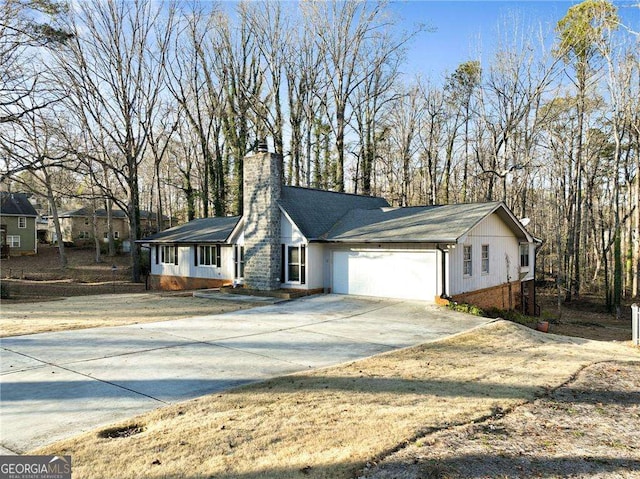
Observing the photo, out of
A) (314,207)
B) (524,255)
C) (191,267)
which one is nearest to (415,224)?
(314,207)

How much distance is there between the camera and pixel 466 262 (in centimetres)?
1641

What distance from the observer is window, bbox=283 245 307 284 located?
58.2ft

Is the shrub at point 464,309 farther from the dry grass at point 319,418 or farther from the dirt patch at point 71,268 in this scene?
the dirt patch at point 71,268

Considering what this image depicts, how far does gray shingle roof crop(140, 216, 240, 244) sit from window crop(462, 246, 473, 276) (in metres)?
10.9

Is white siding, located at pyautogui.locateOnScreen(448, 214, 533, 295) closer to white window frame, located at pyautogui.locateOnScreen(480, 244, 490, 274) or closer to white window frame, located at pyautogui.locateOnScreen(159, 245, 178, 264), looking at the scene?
white window frame, located at pyautogui.locateOnScreen(480, 244, 490, 274)

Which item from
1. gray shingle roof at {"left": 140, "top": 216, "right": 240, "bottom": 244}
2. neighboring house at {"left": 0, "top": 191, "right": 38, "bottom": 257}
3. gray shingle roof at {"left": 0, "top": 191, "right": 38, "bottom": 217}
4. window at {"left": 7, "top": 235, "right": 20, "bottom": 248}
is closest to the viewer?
gray shingle roof at {"left": 140, "top": 216, "right": 240, "bottom": 244}

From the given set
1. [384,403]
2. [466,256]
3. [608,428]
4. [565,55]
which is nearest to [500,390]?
[608,428]

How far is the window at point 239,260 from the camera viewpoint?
2011 cm

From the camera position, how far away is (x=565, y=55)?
84.2 ft

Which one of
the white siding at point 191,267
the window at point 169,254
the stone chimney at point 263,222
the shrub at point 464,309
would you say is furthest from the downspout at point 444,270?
the window at point 169,254

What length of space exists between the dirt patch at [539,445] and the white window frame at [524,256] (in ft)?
52.0

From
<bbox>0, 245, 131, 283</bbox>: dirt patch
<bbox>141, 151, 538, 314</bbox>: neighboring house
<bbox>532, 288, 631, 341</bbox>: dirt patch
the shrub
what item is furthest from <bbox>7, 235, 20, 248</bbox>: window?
<bbox>532, 288, 631, 341</bbox>: dirt patch

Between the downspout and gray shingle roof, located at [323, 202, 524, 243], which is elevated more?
gray shingle roof, located at [323, 202, 524, 243]

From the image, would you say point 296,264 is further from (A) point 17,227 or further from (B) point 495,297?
(A) point 17,227
